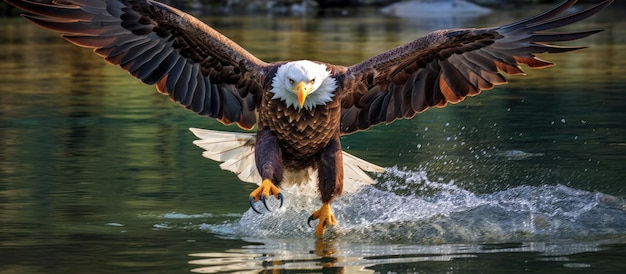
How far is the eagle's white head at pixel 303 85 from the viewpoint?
7676 mm

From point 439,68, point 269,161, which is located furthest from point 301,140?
point 439,68

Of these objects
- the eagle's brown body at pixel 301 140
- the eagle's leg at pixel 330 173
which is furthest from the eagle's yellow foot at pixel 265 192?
the eagle's leg at pixel 330 173

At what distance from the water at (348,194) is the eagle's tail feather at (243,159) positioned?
3.8 inches

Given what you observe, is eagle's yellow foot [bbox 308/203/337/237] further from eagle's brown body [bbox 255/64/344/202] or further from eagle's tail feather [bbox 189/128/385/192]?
eagle's tail feather [bbox 189/128/385/192]

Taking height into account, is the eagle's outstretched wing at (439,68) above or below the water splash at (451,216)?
above

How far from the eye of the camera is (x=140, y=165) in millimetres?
9680

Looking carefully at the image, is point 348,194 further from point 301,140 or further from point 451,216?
A: point 451,216

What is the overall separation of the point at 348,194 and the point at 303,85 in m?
1.18

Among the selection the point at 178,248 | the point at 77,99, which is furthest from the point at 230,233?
the point at 77,99

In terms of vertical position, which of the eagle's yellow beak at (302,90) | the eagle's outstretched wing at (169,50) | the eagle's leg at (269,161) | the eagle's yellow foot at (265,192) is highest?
the eagle's outstretched wing at (169,50)

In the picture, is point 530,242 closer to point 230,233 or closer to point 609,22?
point 230,233

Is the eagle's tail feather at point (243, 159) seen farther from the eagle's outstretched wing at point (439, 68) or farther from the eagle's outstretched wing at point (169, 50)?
the eagle's outstretched wing at point (439, 68)

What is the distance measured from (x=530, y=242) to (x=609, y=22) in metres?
18.2

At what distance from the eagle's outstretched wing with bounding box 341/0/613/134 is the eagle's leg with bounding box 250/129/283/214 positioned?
0.53 m
